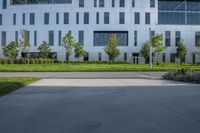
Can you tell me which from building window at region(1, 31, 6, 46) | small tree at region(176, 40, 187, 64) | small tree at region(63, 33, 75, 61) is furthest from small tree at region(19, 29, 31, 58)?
small tree at region(176, 40, 187, 64)

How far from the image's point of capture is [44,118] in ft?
28.7

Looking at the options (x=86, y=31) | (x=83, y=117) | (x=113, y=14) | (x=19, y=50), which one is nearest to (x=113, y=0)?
(x=113, y=14)

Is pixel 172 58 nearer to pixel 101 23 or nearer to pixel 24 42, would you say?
pixel 101 23

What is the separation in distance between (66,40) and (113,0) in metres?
15.5

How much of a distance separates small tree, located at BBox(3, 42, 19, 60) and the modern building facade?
5882 mm

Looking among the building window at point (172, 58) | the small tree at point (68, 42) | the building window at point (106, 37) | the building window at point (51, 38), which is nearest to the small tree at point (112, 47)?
the building window at point (106, 37)

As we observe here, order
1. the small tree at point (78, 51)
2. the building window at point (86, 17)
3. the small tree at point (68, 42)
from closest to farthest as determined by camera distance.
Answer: the small tree at point (68, 42) → the small tree at point (78, 51) → the building window at point (86, 17)

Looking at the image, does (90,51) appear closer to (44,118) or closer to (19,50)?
(19,50)

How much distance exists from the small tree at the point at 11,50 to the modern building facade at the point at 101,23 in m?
5.88

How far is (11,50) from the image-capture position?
7275 centimetres

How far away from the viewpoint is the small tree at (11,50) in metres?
72.5

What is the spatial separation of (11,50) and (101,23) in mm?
20563

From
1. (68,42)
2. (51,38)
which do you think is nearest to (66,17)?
(51,38)

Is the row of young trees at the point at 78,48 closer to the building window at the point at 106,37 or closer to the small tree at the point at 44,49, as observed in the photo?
the small tree at the point at 44,49
